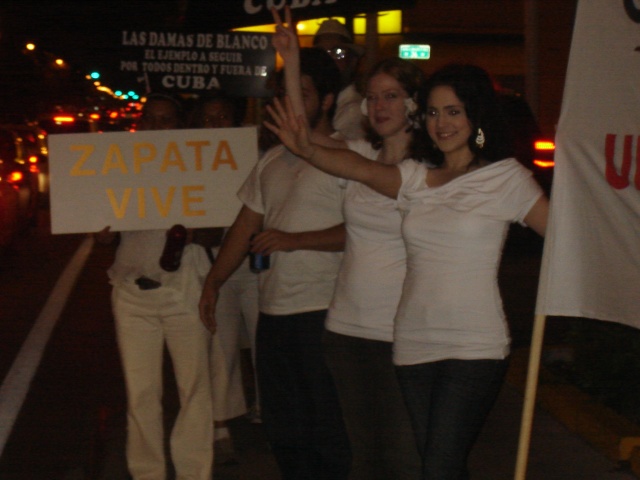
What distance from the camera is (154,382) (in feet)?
16.9

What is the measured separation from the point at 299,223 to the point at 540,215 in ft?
3.93

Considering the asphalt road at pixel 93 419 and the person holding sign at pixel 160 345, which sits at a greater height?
the person holding sign at pixel 160 345

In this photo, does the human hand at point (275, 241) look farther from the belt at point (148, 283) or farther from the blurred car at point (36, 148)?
the blurred car at point (36, 148)

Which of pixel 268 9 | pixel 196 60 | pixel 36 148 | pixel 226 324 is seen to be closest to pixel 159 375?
pixel 226 324

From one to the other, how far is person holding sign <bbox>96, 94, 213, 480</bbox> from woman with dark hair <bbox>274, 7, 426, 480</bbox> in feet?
3.38

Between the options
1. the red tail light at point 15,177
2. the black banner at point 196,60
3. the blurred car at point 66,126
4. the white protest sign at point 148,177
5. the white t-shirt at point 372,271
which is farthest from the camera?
the blurred car at point 66,126

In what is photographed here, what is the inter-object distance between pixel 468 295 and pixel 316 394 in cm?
122

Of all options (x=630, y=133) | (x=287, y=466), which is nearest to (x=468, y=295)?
(x=630, y=133)

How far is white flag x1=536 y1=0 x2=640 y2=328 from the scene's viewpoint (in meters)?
3.61

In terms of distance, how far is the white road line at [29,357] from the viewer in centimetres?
700

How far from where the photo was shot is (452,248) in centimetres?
374

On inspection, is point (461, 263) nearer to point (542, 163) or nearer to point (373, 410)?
point (373, 410)

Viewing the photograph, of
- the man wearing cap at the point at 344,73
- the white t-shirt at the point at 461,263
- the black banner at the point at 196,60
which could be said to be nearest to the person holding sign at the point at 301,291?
the man wearing cap at the point at 344,73

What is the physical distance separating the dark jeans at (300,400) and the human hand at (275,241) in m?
0.32
